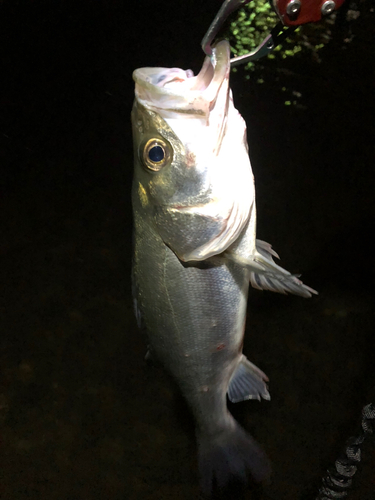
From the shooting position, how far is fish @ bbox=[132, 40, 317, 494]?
1.90ft

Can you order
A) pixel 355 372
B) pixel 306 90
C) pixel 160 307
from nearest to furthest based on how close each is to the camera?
pixel 160 307, pixel 306 90, pixel 355 372

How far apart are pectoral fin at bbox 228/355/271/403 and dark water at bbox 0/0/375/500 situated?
0.44m

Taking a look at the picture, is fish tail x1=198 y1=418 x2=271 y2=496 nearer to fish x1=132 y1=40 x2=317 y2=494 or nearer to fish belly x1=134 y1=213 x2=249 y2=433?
fish x1=132 y1=40 x2=317 y2=494

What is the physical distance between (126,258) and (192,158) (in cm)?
92

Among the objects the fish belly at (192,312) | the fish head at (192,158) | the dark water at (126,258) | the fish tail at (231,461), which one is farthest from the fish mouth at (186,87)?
the fish tail at (231,461)

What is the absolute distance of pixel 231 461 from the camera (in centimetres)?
98

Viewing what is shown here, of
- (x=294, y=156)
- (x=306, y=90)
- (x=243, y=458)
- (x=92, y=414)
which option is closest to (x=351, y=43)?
(x=306, y=90)

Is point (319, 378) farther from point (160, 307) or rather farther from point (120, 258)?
point (120, 258)

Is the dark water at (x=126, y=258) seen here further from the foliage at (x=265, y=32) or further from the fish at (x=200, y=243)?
the fish at (x=200, y=243)

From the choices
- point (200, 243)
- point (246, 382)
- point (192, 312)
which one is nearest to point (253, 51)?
point (200, 243)

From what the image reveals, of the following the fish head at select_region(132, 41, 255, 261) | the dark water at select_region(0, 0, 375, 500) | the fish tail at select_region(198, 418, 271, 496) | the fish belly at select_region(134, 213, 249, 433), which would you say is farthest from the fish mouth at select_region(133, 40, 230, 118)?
the fish tail at select_region(198, 418, 271, 496)

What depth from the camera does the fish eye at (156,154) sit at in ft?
2.03

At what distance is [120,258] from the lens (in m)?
1.45

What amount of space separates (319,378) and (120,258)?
1.01m
